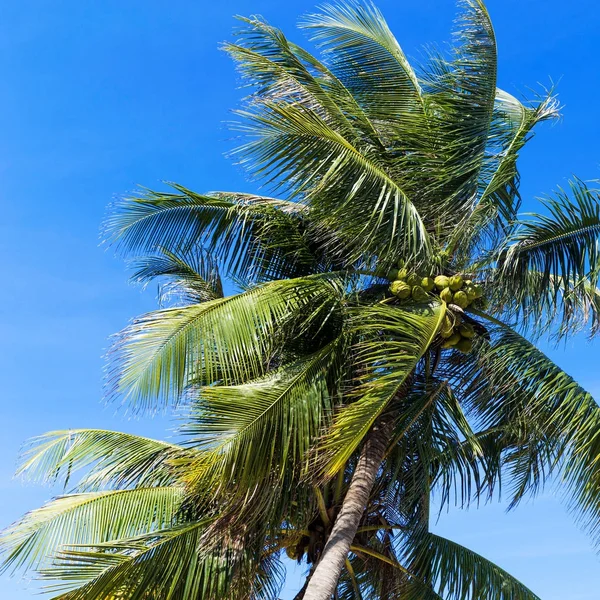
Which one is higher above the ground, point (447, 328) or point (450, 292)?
point (450, 292)

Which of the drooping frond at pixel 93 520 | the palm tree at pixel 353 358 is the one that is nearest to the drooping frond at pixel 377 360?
the palm tree at pixel 353 358

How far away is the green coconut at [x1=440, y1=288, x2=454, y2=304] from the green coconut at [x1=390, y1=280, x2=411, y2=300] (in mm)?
337

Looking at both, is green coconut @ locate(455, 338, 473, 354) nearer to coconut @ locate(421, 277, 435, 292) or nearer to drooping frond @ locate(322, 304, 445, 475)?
drooping frond @ locate(322, 304, 445, 475)

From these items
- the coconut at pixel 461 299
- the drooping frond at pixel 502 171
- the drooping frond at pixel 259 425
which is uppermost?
the drooping frond at pixel 502 171

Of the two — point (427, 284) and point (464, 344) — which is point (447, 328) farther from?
point (427, 284)

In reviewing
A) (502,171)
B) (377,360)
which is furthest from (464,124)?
(377,360)

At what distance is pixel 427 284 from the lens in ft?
28.8

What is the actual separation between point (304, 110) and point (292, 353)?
2553 mm

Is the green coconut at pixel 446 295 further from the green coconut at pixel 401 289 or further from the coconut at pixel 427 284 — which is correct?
the green coconut at pixel 401 289

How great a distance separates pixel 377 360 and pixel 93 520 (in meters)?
3.64

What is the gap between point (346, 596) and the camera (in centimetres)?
983

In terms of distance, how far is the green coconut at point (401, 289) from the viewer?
28.6ft

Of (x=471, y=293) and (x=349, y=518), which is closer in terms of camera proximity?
(x=349, y=518)

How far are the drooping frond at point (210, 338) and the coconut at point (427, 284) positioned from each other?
2.92 ft
